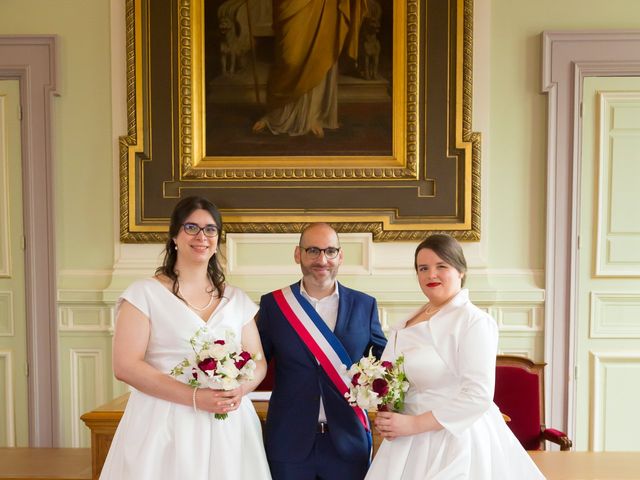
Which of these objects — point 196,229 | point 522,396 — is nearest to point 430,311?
point 196,229

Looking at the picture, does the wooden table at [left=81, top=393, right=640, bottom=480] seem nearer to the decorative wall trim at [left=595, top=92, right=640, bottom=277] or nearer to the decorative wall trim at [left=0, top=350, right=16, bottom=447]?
the decorative wall trim at [left=0, top=350, right=16, bottom=447]

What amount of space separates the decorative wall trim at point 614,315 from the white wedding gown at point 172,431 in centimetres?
283

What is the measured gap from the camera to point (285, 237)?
13.6 feet

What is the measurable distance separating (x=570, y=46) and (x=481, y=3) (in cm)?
65

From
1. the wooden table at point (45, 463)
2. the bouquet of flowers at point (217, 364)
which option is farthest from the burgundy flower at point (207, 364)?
the wooden table at point (45, 463)

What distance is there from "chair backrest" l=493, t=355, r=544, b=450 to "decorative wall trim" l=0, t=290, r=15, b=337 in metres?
3.29

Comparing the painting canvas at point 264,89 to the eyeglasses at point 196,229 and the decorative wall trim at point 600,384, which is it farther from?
the decorative wall trim at point 600,384

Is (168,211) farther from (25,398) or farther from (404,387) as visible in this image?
(404,387)

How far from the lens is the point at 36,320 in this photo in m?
4.25

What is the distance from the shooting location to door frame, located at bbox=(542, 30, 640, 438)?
408cm

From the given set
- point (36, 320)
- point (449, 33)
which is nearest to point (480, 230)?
point (449, 33)

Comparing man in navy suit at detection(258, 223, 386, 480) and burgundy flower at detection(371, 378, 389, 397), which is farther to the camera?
man in navy suit at detection(258, 223, 386, 480)

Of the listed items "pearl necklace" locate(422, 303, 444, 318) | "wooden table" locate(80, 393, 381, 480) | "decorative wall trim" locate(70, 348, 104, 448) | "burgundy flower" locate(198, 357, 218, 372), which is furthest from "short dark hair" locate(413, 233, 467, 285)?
"decorative wall trim" locate(70, 348, 104, 448)

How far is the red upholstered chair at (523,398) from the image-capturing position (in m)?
3.56
